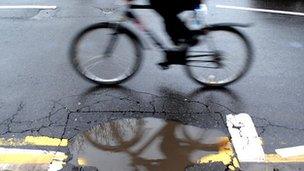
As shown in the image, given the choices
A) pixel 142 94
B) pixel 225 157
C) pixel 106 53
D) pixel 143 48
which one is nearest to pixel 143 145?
pixel 225 157

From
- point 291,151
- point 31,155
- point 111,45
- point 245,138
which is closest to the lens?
point 31,155

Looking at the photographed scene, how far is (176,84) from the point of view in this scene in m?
5.71

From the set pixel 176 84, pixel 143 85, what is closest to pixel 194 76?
pixel 176 84

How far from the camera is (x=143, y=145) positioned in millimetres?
4547

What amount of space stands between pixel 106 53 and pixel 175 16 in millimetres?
1081

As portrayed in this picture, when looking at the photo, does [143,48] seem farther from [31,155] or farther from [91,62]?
[31,155]

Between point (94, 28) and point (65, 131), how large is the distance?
4.55ft

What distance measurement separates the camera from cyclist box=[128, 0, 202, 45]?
16.6 ft

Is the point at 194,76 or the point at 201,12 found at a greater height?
the point at 201,12

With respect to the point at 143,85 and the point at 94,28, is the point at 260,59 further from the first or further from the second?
the point at 94,28

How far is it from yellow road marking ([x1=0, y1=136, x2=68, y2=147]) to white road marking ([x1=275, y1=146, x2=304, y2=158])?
2.25 metres

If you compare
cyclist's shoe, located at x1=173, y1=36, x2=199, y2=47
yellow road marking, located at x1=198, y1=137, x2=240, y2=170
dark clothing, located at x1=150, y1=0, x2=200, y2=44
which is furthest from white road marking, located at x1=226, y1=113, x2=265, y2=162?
dark clothing, located at x1=150, y1=0, x2=200, y2=44

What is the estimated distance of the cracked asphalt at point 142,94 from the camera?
4.90 meters

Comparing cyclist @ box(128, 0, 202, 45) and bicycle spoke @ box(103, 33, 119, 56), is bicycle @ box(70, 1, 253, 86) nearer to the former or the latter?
bicycle spoke @ box(103, 33, 119, 56)
